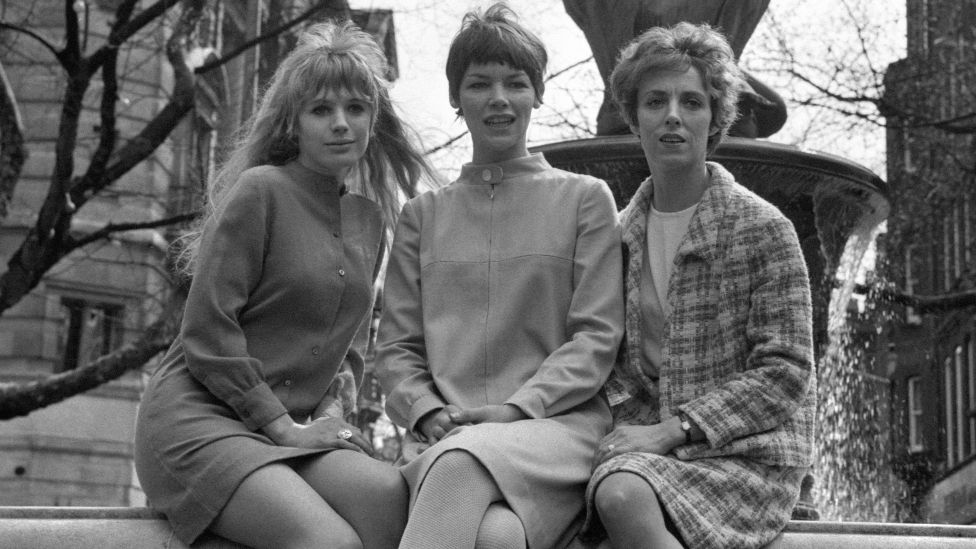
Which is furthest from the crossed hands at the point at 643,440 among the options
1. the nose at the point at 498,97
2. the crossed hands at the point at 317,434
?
the nose at the point at 498,97

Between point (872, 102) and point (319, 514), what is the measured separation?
12776 millimetres

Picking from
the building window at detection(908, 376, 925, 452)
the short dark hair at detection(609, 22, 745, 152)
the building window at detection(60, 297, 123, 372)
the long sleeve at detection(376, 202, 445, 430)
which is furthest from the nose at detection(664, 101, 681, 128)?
the building window at detection(908, 376, 925, 452)

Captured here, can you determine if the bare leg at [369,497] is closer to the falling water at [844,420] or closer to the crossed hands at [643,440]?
the crossed hands at [643,440]

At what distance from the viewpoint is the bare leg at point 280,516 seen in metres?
3.71

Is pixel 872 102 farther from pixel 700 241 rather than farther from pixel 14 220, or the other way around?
pixel 14 220

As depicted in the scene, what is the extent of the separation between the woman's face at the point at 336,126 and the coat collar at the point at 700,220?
76cm

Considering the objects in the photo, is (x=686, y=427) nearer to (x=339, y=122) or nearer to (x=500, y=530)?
(x=500, y=530)

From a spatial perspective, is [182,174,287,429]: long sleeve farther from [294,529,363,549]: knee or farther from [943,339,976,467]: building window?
[943,339,976,467]: building window

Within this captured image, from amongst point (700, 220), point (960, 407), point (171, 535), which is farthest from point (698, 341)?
point (960, 407)

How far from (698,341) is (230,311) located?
120cm

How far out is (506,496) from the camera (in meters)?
3.61

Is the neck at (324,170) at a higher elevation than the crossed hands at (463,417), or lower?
higher

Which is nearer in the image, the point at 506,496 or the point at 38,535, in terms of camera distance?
the point at 506,496

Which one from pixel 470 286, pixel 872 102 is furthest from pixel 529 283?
pixel 872 102
